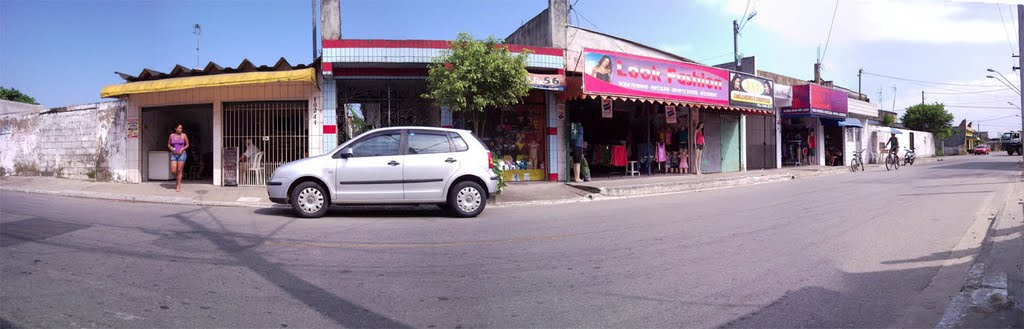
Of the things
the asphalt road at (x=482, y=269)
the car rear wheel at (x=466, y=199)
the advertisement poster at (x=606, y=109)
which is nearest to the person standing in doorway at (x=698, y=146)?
the advertisement poster at (x=606, y=109)

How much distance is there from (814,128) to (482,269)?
2551 centimetres

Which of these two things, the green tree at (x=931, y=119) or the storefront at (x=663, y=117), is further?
the green tree at (x=931, y=119)

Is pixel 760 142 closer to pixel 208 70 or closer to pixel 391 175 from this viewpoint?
pixel 391 175

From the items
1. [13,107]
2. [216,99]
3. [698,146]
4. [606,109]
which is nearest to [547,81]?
[606,109]

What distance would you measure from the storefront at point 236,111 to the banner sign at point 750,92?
1394cm

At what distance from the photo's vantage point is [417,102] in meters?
14.7

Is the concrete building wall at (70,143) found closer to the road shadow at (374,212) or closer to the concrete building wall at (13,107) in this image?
the concrete building wall at (13,107)

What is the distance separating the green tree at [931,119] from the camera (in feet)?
174

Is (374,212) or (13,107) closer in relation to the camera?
(374,212)

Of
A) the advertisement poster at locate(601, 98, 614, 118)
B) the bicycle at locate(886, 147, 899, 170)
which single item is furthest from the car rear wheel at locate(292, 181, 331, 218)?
the bicycle at locate(886, 147, 899, 170)

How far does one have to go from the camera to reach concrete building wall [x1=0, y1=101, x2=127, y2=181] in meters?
15.0

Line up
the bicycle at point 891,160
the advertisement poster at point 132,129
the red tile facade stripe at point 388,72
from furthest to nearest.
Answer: the bicycle at point 891,160 → the advertisement poster at point 132,129 → the red tile facade stripe at point 388,72

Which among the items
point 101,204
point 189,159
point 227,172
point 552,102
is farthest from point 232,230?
point 189,159

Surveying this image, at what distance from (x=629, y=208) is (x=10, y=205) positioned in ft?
37.0
